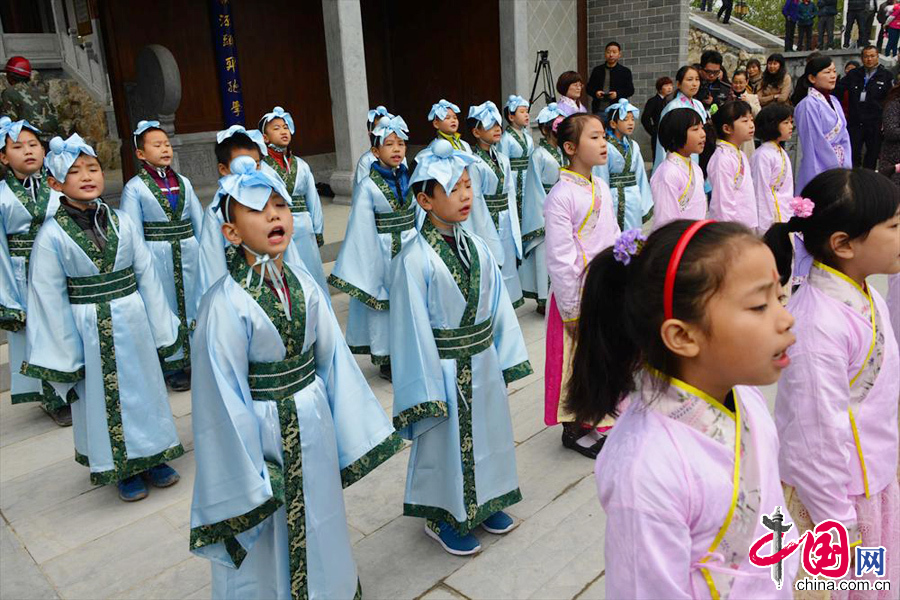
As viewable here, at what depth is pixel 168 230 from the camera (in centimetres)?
474

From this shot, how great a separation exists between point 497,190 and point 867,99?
5.96m

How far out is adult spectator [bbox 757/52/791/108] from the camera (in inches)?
359

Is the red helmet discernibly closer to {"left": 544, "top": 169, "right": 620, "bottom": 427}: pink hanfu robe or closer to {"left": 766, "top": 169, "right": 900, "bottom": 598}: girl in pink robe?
{"left": 544, "top": 169, "right": 620, "bottom": 427}: pink hanfu robe

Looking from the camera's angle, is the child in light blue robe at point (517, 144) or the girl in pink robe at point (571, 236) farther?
the child in light blue robe at point (517, 144)

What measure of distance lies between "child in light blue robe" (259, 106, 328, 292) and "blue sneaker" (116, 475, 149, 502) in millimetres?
2012

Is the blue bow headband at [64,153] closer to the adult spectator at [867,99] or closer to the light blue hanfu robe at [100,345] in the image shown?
the light blue hanfu robe at [100,345]

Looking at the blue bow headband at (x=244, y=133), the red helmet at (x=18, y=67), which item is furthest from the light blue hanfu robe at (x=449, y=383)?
the red helmet at (x=18, y=67)

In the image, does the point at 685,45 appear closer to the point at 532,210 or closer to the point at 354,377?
the point at 532,210

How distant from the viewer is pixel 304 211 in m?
5.39

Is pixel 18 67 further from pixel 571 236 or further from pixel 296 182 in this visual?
pixel 571 236

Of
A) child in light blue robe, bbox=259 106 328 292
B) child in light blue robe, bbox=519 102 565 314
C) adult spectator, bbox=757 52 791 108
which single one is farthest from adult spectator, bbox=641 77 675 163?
child in light blue robe, bbox=259 106 328 292

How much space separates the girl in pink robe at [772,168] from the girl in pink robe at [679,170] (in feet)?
2.74

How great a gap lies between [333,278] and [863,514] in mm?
3457

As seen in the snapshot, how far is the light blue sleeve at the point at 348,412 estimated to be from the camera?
2479 mm
